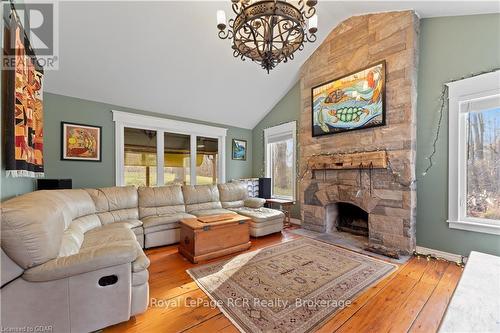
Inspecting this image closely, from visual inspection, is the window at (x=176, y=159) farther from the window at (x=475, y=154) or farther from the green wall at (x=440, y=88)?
the window at (x=475, y=154)

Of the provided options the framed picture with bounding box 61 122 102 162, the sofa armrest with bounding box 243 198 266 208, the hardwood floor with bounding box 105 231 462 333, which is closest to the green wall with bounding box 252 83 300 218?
the sofa armrest with bounding box 243 198 266 208

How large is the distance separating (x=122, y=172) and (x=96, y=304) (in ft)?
9.93

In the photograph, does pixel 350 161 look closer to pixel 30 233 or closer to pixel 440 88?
pixel 440 88

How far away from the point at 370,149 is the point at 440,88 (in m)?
1.13

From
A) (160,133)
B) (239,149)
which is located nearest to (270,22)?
(160,133)

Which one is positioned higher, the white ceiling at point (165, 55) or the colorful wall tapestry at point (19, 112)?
the white ceiling at point (165, 55)

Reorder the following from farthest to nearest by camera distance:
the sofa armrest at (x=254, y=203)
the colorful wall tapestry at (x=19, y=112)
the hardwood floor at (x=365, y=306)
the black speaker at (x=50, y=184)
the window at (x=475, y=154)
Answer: the sofa armrest at (x=254, y=203) < the black speaker at (x=50, y=184) < the window at (x=475, y=154) < the colorful wall tapestry at (x=19, y=112) < the hardwood floor at (x=365, y=306)

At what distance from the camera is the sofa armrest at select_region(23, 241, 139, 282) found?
1343 millimetres

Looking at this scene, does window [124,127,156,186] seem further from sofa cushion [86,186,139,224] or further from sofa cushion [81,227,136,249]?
sofa cushion [81,227,136,249]

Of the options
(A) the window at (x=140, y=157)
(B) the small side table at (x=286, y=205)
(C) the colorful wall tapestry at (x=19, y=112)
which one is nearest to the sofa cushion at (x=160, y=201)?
(A) the window at (x=140, y=157)

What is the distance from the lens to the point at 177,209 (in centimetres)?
386

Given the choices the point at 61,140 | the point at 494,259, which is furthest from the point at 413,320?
the point at 61,140

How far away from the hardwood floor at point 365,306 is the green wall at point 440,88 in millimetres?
406

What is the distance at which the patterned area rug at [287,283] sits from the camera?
1706 millimetres
